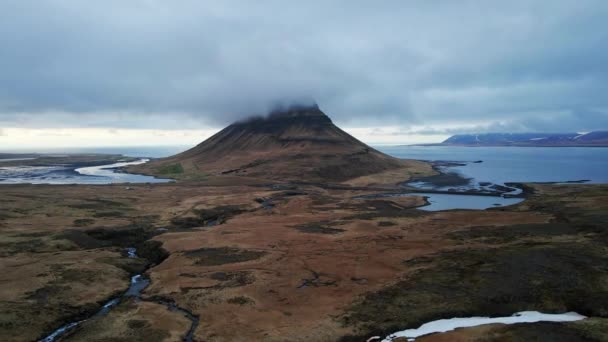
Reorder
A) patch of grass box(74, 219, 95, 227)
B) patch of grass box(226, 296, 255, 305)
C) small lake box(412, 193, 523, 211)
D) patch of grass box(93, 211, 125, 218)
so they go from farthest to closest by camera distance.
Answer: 1. small lake box(412, 193, 523, 211)
2. patch of grass box(93, 211, 125, 218)
3. patch of grass box(74, 219, 95, 227)
4. patch of grass box(226, 296, 255, 305)

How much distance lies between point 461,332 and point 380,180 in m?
Answer: 129

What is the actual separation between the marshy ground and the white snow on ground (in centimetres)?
78

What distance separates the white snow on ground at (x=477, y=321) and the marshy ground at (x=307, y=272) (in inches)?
30.8

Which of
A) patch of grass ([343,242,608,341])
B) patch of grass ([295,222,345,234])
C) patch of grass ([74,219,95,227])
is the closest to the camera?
patch of grass ([343,242,608,341])

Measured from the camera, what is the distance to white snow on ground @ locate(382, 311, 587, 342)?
1231 inches

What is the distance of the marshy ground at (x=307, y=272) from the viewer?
32.2m

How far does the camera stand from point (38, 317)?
110 feet

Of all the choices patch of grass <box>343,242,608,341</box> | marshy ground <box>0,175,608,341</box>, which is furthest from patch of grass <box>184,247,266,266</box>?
patch of grass <box>343,242,608,341</box>

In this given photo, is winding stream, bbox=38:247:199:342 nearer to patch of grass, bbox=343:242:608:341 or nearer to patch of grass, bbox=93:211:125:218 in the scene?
patch of grass, bbox=343:242:608:341

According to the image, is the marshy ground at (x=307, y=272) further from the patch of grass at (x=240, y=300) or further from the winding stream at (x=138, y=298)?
the winding stream at (x=138, y=298)

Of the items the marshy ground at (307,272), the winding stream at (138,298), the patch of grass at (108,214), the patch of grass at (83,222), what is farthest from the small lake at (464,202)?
the winding stream at (138,298)

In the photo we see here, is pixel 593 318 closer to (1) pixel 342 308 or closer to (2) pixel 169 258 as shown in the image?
(1) pixel 342 308

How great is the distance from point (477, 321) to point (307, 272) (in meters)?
18.2

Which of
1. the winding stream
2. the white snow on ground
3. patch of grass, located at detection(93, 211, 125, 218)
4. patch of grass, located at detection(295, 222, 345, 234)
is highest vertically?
patch of grass, located at detection(93, 211, 125, 218)
